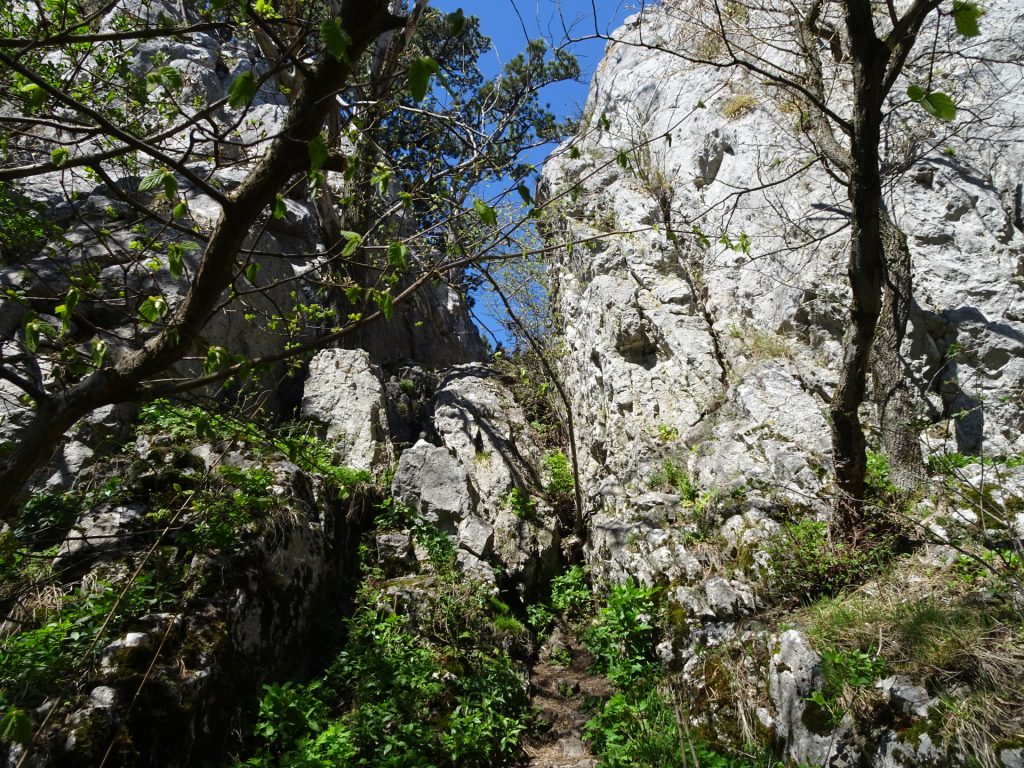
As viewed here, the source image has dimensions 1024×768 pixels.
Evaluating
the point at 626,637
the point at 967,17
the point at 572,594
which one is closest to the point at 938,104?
the point at 967,17

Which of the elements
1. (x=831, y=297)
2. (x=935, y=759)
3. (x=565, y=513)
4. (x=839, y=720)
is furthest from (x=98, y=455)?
(x=831, y=297)

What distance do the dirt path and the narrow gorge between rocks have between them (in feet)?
0.12

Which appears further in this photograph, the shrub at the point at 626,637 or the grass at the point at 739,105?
the grass at the point at 739,105

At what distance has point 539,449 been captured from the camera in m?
9.09

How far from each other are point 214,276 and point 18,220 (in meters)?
3.70

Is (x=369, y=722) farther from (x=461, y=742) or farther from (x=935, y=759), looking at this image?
(x=935, y=759)

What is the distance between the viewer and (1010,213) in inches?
221

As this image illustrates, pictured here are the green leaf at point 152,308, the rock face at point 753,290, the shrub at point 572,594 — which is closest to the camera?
the green leaf at point 152,308

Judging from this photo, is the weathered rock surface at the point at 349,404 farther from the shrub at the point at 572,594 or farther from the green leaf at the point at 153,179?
the green leaf at the point at 153,179

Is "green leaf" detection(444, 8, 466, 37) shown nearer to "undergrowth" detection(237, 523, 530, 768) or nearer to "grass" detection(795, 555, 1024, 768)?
"grass" detection(795, 555, 1024, 768)

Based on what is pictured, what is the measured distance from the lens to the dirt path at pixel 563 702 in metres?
4.90

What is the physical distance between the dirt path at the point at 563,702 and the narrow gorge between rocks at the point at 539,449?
4 centimetres

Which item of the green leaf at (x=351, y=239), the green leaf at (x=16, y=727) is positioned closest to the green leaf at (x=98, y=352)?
the green leaf at (x=351, y=239)

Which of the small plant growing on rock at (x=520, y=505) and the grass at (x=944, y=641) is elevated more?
the small plant growing on rock at (x=520, y=505)
